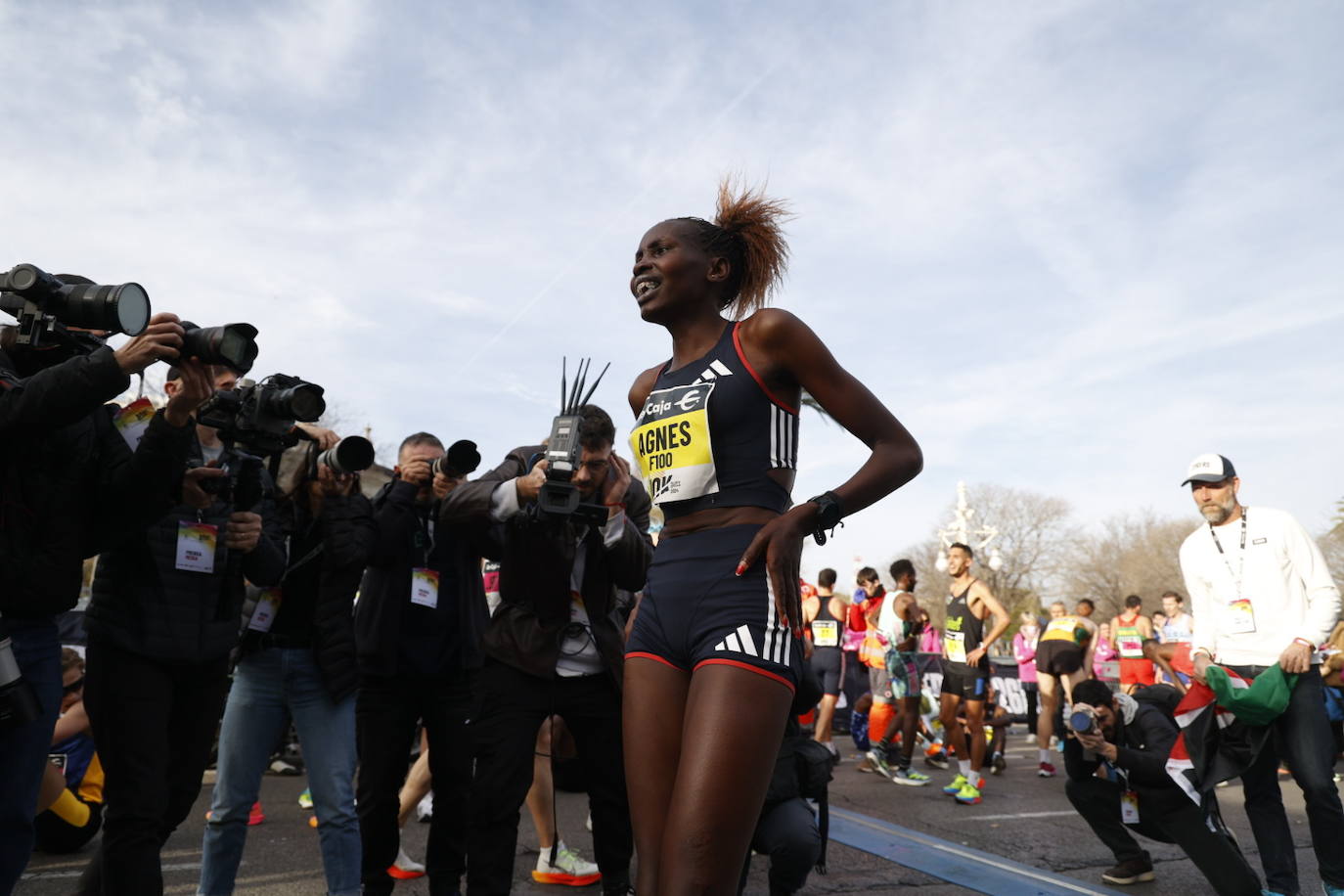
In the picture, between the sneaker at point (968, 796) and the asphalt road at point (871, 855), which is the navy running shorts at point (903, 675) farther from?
the sneaker at point (968, 796)

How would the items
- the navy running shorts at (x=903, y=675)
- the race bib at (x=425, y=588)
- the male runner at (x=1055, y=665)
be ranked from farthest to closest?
the male runner at (x=1055, y=665) → the navy running shorts at (x=903, y=675) → the race bib at (x=425, y=588)

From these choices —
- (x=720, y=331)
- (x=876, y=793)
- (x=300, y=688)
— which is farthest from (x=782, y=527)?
(x=876, y=793)

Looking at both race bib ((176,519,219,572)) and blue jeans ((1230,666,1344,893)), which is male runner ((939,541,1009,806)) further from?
race bib ((176,519,219,572))

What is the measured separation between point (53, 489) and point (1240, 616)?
5160 millimetres

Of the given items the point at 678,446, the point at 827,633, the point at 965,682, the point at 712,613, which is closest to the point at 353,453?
the point at 678,446

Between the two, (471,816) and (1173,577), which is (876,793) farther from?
(1173,577)

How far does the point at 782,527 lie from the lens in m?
2.23

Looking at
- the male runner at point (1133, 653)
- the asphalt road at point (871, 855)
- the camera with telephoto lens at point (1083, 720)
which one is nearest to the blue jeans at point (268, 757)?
the asphalt road at point (871, 855)

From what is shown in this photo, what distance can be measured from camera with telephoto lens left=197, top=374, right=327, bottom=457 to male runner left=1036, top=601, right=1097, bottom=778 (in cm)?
851

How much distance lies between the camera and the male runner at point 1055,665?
374 inches

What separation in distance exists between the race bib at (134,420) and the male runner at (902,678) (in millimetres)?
7094

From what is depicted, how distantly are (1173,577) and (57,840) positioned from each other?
5384 centimetres

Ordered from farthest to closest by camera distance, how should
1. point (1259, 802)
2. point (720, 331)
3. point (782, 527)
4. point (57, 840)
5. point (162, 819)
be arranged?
point (57, 840) < point (1259, 802) < point (162, 819) < point (720, 331) < point (782, 527)

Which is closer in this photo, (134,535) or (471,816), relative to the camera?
(134,535)
